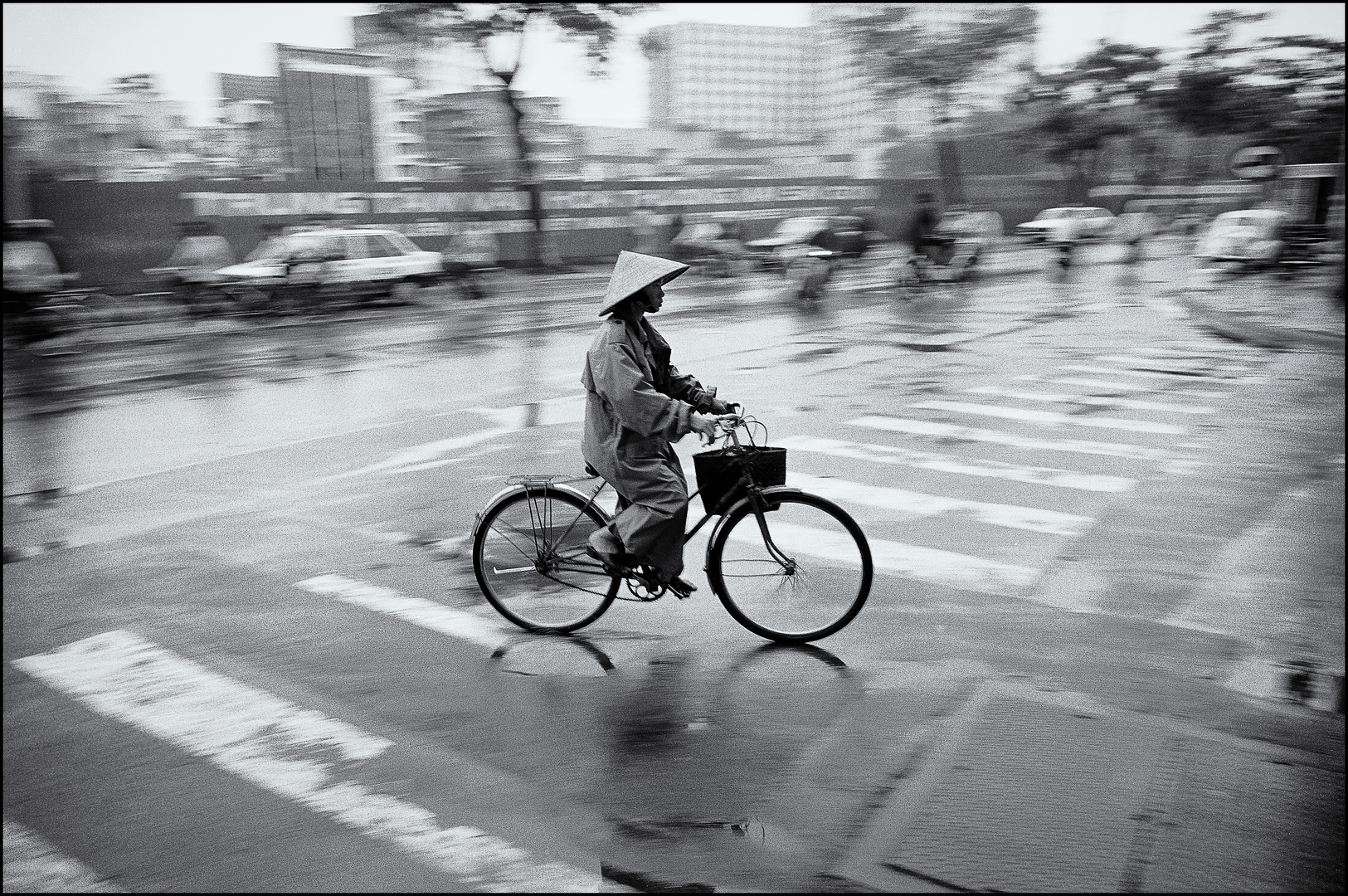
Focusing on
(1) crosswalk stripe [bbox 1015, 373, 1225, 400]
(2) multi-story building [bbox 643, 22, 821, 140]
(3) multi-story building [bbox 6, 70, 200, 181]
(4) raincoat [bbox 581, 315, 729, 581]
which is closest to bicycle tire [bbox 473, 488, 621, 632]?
(4) raincoat [bbox 581, 315, 729, 581]

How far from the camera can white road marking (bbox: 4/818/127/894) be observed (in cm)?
341

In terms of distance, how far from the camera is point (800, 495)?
5.12m

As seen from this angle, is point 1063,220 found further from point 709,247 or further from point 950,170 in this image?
point 709,247

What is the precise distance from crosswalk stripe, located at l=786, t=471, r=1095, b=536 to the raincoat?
8.34 ft

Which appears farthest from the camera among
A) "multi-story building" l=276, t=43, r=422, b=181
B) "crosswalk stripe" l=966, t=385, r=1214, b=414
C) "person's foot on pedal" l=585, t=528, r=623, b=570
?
"multi-story building" l=276, t=43, r=422, b=181

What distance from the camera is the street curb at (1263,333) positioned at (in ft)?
51.0

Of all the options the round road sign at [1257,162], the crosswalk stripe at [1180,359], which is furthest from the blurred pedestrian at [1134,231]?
the crosswalk stripe at [1180,359]

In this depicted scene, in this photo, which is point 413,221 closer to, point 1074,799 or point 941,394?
point 941,394

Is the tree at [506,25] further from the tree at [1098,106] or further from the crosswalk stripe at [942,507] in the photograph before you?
the crosswalk stripe at [942,507]

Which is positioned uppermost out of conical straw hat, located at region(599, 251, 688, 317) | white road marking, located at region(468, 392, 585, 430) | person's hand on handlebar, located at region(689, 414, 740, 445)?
conical straw hat, located at region(599, 251, 688, 317)

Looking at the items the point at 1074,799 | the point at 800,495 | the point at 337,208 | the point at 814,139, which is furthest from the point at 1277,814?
the point at 814,139

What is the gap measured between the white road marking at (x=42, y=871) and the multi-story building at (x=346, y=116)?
30.6 meters

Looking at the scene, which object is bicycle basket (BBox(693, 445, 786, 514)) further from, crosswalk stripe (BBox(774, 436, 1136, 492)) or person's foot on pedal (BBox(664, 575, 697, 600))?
crosswalk stripe (BBox(774, 436, 1136, 492))

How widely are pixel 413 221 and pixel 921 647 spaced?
98.8ft
